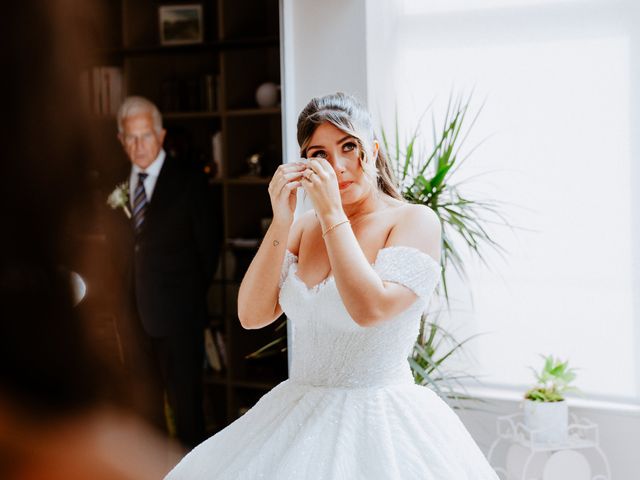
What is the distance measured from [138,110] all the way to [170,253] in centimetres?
44

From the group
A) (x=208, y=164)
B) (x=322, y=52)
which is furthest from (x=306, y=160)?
(x=322, y=52)

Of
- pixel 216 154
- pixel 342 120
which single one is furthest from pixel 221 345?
pixel 342 120

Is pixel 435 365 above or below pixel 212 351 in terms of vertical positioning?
below

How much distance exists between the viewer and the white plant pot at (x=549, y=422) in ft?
9.92

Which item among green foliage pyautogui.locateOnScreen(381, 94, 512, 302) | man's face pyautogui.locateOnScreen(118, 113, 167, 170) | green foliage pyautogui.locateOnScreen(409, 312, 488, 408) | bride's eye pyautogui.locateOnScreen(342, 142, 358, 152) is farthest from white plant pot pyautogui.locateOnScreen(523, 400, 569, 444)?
man's face pyautogui.locateOnScreen(118, 113, 167, 170)

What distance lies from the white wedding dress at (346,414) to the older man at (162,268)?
452mm

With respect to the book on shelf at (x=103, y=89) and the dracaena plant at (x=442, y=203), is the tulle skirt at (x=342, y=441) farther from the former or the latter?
the dracaena plant at (x=442, y=203)

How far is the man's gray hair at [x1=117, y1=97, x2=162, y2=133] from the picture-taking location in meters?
2.08

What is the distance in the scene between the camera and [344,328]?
72.9 inches

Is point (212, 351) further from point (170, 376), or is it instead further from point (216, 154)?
point (216, 154)

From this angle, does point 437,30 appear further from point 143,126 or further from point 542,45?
point 143,126

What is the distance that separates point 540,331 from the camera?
136 inches

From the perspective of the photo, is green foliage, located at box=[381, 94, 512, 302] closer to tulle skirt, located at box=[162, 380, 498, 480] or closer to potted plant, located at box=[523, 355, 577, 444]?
potted plant, located at box=[523, 355, 577, 444]

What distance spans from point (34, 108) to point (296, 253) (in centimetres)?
74
